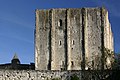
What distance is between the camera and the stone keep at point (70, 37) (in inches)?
2726

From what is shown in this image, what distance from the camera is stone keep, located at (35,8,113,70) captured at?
69250 mm

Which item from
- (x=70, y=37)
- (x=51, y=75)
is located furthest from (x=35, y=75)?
(x=70, y=37)

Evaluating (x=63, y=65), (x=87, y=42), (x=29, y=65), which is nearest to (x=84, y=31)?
(x=87, y=42)

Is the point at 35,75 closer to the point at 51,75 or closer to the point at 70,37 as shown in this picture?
the point at 51,75

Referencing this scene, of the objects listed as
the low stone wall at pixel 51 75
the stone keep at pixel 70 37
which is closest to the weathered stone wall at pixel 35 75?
the low stone wall at pixel 51 75

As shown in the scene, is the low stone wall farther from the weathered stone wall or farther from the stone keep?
the stone keep

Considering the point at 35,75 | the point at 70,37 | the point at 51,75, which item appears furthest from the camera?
the point at 70,37

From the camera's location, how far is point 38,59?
230ft

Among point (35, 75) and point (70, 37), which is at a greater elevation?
point (70, 37)

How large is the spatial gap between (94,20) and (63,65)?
8.54 meters

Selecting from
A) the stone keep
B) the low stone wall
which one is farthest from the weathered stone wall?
the stone keep

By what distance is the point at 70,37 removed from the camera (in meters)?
70.1

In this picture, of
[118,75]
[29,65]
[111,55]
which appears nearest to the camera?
[118,75]

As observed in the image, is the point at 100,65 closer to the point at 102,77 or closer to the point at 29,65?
the point at 102,77
